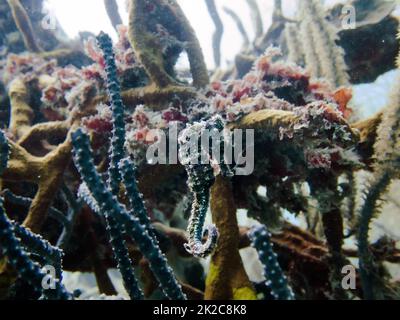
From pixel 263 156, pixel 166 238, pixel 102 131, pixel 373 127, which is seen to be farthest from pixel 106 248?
pixel 373 127

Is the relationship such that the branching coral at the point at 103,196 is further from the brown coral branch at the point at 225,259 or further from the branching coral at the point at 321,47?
the branching coral at the point at 321,47

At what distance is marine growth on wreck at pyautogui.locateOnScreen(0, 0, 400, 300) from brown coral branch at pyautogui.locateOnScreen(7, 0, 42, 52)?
1.90m

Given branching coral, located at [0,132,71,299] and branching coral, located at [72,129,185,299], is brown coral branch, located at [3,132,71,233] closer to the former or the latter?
branching coral, located at [0,132,71,299]

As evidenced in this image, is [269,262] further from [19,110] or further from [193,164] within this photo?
[19,110]

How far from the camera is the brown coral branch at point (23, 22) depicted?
670 cm

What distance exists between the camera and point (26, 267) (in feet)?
5.11

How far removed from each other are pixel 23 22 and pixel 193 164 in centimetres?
677

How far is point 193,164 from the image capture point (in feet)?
6.36

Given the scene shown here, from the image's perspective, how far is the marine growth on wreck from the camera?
2.22 metres

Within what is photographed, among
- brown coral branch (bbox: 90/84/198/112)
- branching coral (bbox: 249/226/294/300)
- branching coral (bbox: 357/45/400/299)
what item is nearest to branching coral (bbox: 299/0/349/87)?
branching coral (bbox: 357/45/400/299)

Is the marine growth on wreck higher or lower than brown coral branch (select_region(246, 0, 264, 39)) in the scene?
lower

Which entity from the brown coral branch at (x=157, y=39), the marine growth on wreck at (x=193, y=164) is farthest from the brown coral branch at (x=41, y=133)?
the brown coral branch at (x=157, y=39)

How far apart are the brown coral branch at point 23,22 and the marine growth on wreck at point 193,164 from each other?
74.8 inches
